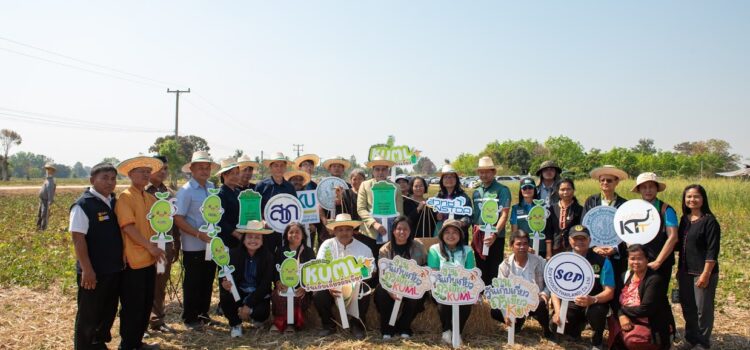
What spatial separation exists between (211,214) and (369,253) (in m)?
2.05

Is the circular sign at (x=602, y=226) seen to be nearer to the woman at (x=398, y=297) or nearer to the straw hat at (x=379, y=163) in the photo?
the woman at (x=398, y=297)

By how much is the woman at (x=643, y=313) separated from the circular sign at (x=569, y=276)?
0.44 meters

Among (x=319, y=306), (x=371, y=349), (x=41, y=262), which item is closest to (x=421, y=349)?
(x=371, y=349)

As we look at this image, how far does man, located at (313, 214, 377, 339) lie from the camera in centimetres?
579

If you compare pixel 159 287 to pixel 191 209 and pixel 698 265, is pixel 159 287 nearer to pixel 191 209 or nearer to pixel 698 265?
pixel 191 209

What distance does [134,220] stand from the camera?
4891 millimetres

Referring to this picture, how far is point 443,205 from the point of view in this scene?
641 cm

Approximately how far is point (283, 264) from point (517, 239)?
2.91 m

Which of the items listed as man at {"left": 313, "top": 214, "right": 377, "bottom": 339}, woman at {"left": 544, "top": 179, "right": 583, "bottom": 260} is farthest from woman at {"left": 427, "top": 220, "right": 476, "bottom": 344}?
woman at {"left": 544, "top": 179, "right": 583, "bottom": 260}

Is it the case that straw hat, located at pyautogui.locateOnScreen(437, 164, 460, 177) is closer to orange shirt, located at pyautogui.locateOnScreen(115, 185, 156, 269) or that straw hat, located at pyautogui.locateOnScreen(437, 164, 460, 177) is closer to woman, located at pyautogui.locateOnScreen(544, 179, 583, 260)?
woman, located at pyautogui.locateOnScreen(544, 179, 583, 260)

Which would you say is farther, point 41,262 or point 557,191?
point 41,262

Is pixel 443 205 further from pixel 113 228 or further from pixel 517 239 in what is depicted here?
pixel 113 228

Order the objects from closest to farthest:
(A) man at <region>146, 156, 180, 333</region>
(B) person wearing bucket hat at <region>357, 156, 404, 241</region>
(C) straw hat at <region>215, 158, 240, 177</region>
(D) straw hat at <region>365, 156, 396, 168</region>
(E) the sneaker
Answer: (E) the sneaker → (A) man at <region>146, 156, 180, 333</region> → (C) straw hat at <region>215, 158, 240, 177</region> → (B) person wearing bucket hat at <region>357, 156, 404, 241</region> → (D) straw hat at <region>365, 156, 396, 168</region>

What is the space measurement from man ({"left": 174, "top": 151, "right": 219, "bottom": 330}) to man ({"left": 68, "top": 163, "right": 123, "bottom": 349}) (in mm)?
1051
